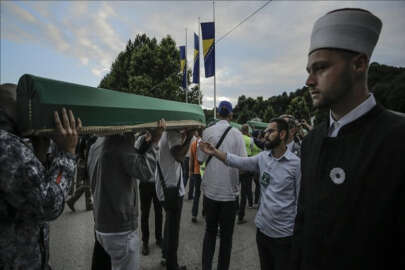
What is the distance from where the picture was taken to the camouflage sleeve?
105 cm

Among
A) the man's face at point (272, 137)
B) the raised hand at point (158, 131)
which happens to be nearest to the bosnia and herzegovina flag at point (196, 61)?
the man's face at point (272, 137)

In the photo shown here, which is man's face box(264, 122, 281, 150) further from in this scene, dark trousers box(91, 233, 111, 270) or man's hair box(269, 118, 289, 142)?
dark trousers box(91, 233, 111, 270)

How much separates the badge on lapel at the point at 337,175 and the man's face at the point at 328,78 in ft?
1.13

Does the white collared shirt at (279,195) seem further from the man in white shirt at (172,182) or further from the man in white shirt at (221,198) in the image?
the man in white shirt at (172,182)

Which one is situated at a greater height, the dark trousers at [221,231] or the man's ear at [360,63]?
the man's ear at [360,63]

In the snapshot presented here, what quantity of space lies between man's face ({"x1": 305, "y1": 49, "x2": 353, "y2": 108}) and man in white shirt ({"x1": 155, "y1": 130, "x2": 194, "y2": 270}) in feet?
6.93

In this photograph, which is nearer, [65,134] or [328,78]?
[328,78]

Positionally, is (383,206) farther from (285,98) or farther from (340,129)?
(285,98)

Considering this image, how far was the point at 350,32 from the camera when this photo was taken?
1182mm

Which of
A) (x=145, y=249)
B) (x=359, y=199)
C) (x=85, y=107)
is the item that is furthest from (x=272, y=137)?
(x=145, y=249)

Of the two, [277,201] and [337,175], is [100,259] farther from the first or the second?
[337,175]

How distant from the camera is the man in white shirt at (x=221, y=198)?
3.01 m

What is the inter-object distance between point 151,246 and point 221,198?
1989mm

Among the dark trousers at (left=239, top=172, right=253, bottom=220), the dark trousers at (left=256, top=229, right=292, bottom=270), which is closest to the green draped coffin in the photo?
the dark trousers at (left=256, top=229, right=292, bottom=270)
